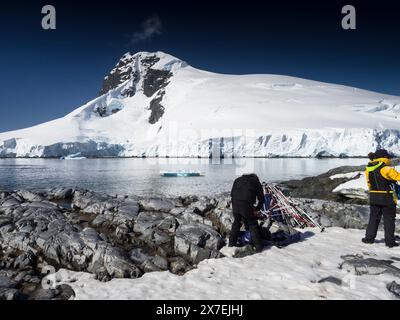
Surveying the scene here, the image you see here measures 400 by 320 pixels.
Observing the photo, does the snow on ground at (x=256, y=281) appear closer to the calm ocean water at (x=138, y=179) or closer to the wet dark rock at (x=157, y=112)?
the calm ocean water at (x=138, y=179)

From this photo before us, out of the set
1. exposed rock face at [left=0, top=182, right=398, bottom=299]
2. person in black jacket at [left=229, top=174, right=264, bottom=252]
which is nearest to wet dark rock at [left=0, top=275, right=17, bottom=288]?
exposed rock face at [left=0, top=182, right=398, bottom=299]

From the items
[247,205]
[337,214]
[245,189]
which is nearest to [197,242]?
[247,205]

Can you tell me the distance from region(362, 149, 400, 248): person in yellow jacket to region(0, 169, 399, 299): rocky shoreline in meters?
2.28

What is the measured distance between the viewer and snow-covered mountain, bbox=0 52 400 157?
81875 mm

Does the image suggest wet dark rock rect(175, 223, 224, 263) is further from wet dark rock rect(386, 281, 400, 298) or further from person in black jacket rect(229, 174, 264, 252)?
wet dark rock rect(386, 281, 400, 298)

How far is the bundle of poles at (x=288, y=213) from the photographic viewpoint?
30.1ft

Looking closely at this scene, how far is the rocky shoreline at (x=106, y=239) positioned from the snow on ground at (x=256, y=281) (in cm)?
32

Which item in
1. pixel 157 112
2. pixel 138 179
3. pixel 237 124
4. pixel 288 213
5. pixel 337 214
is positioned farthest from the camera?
pixel 157 112

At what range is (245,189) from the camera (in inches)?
277

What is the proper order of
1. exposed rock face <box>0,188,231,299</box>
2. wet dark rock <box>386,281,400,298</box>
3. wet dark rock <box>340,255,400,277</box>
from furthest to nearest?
exposed rock face <box>0,188,231,299</box> < wet dark rock <box>340,255,400,277</box> < wet dark rock <box>386,281,400,298</box>

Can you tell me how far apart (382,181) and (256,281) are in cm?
389

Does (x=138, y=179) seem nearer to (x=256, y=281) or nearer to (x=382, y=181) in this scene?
(x=382, y=181)

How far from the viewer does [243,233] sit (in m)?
7.65
